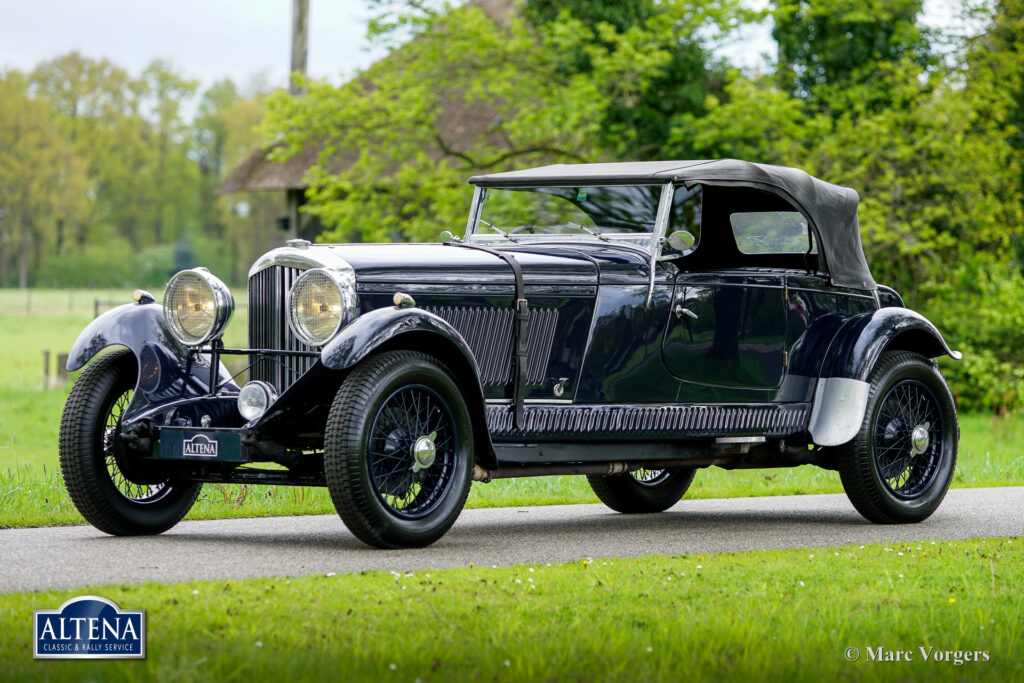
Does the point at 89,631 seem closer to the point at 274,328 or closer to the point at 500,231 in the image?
the point at 274,328

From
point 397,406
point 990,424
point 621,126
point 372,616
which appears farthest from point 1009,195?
point 372,616

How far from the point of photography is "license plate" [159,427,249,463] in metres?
6.27

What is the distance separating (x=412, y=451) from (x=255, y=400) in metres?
0.87

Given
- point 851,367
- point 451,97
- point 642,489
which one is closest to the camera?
point 851,367

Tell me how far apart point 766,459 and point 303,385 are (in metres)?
3.25

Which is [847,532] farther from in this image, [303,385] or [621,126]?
[621,126]

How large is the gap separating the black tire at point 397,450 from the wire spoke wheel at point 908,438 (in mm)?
2959

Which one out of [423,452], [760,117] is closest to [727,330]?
[423,452]

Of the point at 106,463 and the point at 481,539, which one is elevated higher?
the point at 106,463

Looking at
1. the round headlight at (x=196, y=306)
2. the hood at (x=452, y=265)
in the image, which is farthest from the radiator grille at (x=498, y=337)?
the round headlight at (x=196, y=306)

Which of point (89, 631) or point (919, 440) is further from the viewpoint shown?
point (919, 440)

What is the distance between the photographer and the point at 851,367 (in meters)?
8.02

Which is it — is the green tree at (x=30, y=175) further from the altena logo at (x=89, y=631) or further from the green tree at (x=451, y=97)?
the altena logo at (x=89, y=631)

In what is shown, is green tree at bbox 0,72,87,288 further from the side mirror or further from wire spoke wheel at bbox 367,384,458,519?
wire spoke wheel at bbox 367,384,458,519
